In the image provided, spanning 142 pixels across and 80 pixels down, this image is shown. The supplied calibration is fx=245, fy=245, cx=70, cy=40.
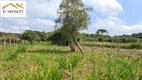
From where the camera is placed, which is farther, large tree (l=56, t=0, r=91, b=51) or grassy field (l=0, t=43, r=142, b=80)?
large tree (l=56, t=0, r=91, b=51)

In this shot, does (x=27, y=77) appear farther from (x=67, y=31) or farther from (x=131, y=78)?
(x=67, y=31)

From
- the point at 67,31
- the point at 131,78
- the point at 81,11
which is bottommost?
the point at 131,78

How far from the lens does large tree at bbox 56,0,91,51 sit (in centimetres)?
2347

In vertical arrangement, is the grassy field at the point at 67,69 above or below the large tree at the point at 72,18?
below

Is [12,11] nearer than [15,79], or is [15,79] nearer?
[15,79]

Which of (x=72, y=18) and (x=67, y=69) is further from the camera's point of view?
(x=72, y=18)

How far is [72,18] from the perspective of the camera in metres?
23.6

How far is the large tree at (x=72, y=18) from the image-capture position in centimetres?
2347

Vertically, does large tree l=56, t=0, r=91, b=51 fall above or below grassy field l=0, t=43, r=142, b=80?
above

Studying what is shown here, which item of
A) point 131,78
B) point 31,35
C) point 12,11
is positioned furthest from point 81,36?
point 31,35

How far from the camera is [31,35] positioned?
50938 mm

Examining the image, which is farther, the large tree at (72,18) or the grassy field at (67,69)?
the large tree at (72,18)

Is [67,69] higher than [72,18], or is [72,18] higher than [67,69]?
[72,18]

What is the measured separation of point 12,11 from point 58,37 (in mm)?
24904
